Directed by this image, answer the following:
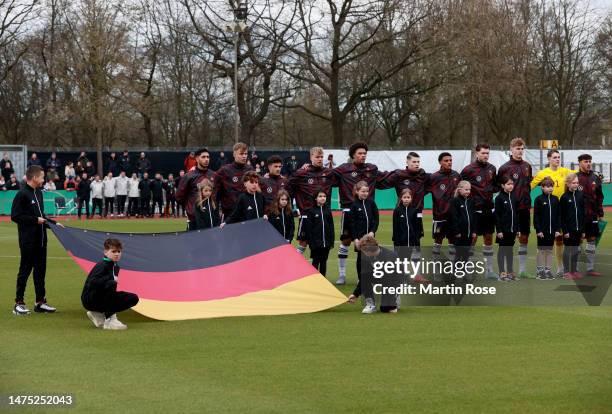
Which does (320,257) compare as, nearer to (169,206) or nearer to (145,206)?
(145,206)

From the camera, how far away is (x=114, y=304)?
11570mm

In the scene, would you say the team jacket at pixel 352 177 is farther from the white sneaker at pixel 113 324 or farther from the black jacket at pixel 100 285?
the white sneaker at pixel 113 324

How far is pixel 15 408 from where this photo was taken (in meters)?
7.65

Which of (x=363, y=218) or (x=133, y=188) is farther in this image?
(x=133, y=188)

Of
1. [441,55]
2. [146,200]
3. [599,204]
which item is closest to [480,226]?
[599,204]

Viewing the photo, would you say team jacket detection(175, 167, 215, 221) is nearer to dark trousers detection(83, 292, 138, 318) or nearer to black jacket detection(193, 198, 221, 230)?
black jacket detection(193, 198, 221, 230)

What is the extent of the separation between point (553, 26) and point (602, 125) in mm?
8715

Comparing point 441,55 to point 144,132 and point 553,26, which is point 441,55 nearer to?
point 553,26

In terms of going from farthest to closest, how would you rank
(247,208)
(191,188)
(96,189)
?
(96,189) → (191,188) → (247,208)

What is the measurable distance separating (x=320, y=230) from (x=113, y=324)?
4.61m

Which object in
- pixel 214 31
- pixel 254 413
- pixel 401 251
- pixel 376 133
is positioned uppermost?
pixel 214 31

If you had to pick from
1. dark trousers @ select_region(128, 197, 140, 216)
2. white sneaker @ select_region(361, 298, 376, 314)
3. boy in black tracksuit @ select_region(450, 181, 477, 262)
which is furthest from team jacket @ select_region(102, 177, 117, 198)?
white sneaker @ select_region(361, 298, 376, 314)

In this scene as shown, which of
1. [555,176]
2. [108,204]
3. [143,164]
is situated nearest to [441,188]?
[555,176]

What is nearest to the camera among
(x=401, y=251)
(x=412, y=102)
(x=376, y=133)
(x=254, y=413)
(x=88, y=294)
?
(x=254, y=413)
